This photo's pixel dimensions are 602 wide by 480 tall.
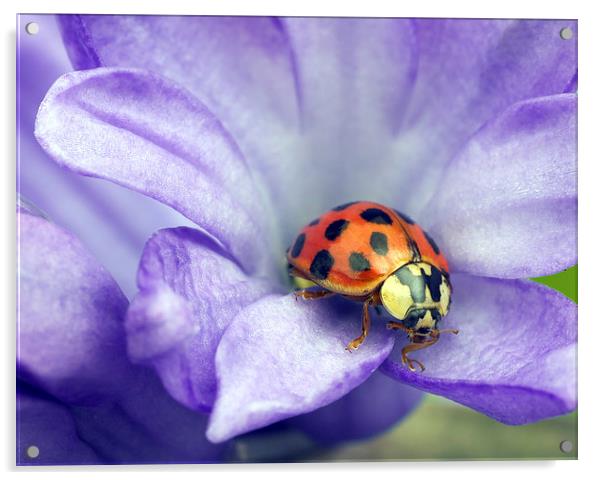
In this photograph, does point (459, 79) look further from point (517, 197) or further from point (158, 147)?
point (158, 147)

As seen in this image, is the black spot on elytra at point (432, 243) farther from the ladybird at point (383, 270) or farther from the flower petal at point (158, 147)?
the flower petal at point (158, 147)

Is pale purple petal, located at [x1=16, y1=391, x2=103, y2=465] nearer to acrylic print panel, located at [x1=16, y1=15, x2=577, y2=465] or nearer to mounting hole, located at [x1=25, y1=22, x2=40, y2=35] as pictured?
acrylic print panel, located at [x1=16, y1=15, x2=577, y2=465]

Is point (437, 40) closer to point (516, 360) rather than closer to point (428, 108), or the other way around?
point (428, 108)

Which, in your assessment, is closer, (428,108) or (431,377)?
(431,377)

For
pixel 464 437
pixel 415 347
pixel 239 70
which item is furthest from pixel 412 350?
pixel 239 70

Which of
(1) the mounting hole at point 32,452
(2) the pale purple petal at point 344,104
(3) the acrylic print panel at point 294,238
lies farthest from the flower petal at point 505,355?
(1) the mounting hole at point 32,452

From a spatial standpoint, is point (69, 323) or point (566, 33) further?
point (566, 33)

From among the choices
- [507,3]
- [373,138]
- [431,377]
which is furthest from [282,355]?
[507,3]
